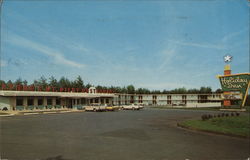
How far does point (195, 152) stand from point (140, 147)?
2355 mm

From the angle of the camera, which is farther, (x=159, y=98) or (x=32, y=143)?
(x=159, y=98)

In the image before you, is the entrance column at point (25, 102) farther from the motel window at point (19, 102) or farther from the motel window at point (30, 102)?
the motel window at point (30, 102)

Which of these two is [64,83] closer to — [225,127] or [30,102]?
[30,102]

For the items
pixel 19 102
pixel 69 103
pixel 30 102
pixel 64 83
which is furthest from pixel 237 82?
pixel 64 83

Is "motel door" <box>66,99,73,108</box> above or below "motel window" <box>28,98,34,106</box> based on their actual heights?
below

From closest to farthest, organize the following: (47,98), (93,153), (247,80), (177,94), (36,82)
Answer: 1. (93,153)
2. (247,80)
3. (47,98)
4. (177,94)
5. (36,82)

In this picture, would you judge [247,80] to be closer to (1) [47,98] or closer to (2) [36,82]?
(1) [47,98]

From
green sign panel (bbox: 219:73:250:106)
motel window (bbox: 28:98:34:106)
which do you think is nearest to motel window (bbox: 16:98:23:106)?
motel window (bbox: 28:98:34:106)

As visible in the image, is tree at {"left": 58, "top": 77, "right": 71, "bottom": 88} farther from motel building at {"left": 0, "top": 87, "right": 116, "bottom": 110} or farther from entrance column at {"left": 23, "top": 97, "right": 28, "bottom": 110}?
entrance column at {"left": 23, "top": 97, "right": 28, "bottom": 110}

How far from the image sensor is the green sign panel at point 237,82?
1590 inches

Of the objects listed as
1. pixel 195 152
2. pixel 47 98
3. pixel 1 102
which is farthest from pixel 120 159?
pixel 47 98

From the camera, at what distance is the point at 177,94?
95.6 m

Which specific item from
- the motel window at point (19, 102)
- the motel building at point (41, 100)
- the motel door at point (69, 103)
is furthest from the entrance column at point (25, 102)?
the motel door at point (69, 103)

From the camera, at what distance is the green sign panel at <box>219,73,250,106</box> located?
4039cm
